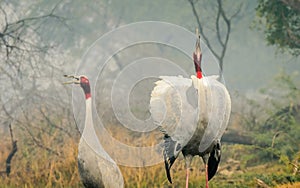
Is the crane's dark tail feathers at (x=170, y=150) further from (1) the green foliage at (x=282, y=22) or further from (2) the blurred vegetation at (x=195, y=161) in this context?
(1) the green foliage at (x=282, y=22)

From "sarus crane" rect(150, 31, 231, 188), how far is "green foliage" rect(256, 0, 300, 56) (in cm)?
572

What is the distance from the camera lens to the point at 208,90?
4996 millimetres

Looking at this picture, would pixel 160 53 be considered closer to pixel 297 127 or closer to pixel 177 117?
pixel 297 127

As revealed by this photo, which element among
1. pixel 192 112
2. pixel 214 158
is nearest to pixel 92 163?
pixel 192 112

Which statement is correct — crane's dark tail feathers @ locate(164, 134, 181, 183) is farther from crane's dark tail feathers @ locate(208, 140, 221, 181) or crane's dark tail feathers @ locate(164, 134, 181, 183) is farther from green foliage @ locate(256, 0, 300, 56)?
green foliage @ locate(256, 0, 300, 56)

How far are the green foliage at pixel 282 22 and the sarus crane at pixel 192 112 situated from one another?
A: 5721mm

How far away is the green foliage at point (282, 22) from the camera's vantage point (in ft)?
34.0

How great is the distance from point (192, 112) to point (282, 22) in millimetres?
6240

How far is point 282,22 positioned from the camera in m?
10.5

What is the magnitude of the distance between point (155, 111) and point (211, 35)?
2815 cm

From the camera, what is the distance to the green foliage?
10375 millimetres

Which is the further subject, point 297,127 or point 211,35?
point 211,35

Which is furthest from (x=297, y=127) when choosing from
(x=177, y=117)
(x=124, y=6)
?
(x=124, y=6)

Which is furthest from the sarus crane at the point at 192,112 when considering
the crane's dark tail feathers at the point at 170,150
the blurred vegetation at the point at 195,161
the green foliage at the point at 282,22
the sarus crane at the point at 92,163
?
the green foliage at the point at 282,22
